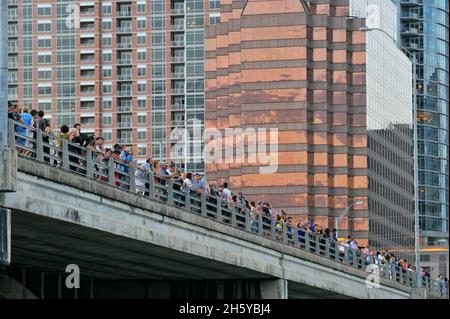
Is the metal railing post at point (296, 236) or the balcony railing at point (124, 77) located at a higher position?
the balcony railing at point (124, 77)

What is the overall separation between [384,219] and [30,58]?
4792 centimetres

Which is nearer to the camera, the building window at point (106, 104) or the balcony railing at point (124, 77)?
the balcony railing at point (124, 77)

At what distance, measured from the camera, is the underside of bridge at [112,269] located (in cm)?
3653

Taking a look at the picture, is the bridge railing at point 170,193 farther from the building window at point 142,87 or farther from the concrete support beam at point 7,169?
the building window at point 142,87

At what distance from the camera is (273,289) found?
53.4 metres

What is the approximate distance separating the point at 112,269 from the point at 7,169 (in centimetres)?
1895

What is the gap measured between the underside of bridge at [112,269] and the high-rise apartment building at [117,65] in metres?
132

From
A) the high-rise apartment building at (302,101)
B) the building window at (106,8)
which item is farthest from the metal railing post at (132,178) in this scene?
the building window at (106,8)

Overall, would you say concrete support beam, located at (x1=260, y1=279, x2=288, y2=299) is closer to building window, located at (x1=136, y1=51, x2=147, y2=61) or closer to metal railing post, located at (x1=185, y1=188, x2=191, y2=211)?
metal railing post, located at (x1=185, y1=188, x2=191, y2=211)

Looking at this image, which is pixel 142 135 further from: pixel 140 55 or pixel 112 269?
pixel 112 269

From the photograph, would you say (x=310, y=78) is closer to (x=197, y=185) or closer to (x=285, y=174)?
(x=285, y=174)

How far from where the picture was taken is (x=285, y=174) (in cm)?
17938

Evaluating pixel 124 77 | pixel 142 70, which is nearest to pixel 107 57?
pixel 124 77
